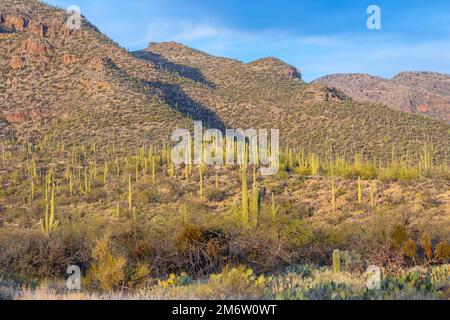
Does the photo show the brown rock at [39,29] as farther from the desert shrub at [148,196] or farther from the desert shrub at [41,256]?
the desert shrub at [41,256]

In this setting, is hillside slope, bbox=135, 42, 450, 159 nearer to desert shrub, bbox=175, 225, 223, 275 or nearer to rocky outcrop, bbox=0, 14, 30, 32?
rocky outcrop, bbox=0, 14, 30, 32

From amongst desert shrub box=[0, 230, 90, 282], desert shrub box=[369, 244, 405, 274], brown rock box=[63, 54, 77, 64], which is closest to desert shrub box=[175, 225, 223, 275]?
desert shrub box=[0, 230, 90, 282]

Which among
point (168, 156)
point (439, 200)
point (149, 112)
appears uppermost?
point (149, 112)

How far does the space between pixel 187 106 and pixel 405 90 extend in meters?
53.9

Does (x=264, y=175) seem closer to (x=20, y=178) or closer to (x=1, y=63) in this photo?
Result: (x=20, y=178)

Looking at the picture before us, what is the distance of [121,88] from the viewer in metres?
49.1

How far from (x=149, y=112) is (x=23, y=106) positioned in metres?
11.5

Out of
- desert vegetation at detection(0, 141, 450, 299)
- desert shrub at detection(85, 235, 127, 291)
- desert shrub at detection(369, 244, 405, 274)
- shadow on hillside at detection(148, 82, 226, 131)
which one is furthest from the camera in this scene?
shadow on hillside at detection(148, 82, 226, 131)

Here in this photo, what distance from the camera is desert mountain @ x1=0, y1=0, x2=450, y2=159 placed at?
141ft

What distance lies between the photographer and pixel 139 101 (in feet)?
155

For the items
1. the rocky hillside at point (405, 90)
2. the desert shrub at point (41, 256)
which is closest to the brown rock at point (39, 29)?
the rocky hillside at point (405, 90)

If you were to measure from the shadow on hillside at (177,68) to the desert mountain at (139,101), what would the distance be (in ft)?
3.23

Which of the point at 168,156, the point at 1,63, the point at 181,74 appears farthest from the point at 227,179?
the point at 181,74

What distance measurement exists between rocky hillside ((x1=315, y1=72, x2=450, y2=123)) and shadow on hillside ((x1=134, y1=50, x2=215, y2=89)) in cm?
1933
